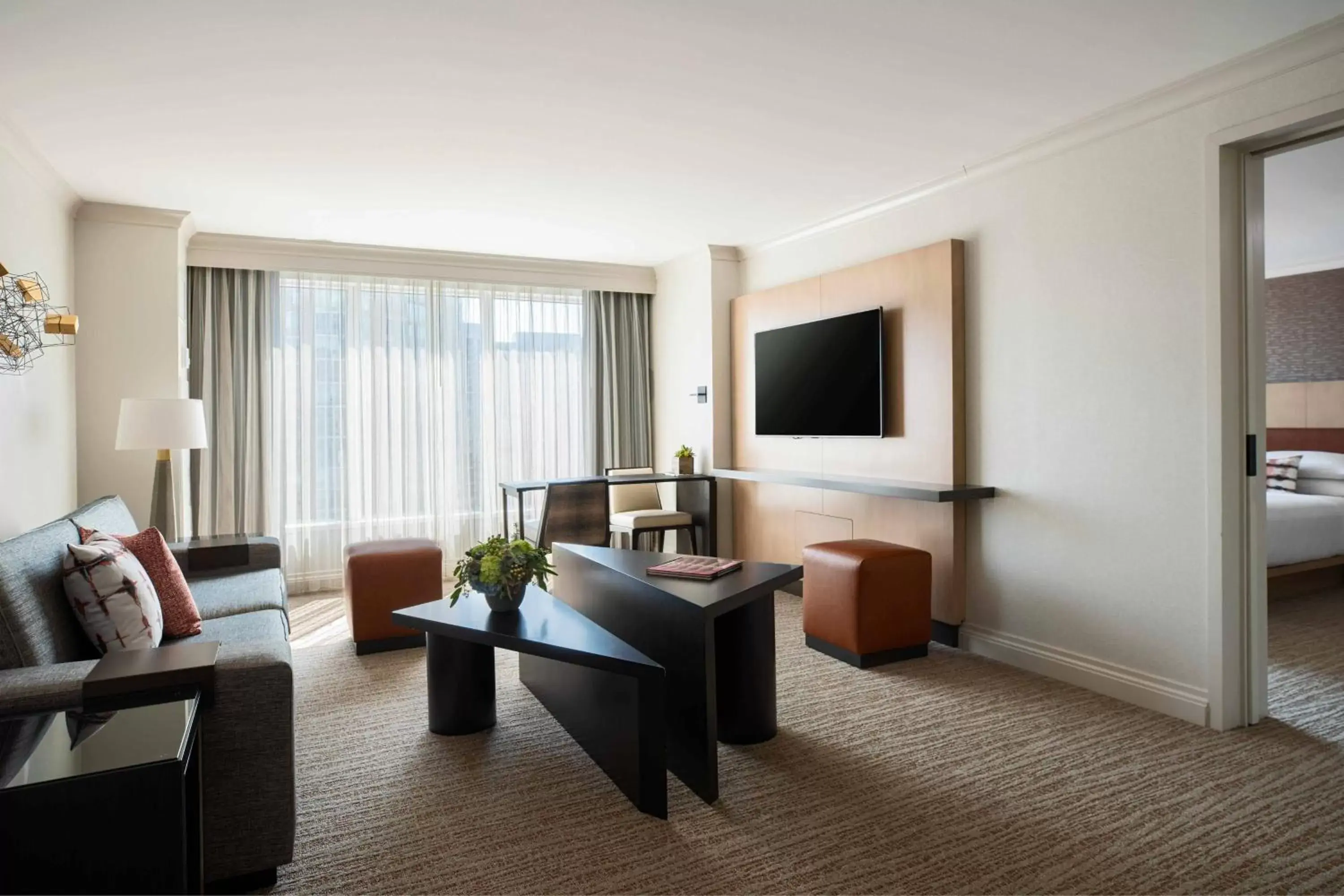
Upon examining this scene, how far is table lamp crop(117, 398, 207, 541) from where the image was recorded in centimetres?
392

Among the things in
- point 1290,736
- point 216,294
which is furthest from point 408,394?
point 1290,736

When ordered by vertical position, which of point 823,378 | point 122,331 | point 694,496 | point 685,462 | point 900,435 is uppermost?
point 122,331

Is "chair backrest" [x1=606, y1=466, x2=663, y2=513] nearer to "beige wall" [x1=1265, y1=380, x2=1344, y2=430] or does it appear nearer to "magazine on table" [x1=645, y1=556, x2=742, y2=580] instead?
"magazine on table" [x1=645, y1=556, x2=742, y2=580]

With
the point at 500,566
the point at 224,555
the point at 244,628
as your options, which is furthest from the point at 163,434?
the point at 500,566

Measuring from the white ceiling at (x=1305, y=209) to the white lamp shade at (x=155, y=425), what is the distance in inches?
199

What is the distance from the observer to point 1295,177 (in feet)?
13.6

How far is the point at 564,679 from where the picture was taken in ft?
9.73

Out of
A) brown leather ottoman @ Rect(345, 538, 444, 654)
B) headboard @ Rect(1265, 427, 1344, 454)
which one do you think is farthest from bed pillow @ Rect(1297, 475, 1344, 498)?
brown leather ottoman @ Rect(345, 538, 444, 654)

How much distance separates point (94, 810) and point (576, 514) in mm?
3915

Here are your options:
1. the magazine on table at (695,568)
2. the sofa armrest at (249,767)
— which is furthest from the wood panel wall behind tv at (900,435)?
the sofa armrest at (249,767)

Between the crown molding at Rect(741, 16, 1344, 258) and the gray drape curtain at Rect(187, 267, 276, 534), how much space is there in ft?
13.7

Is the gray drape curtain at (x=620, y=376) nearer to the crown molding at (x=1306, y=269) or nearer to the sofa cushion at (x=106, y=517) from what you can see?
the sofa cushion at (x=106, y=517)

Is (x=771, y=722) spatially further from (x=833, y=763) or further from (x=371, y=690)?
(x=371, y=690)

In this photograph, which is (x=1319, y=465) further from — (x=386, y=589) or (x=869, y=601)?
(x=386, y=589)
